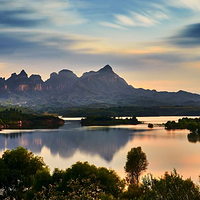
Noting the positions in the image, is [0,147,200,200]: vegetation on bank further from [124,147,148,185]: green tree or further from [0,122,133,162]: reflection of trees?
[0,122,133,162]: reflection of trees

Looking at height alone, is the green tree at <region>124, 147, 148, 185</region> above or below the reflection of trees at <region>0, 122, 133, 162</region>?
above

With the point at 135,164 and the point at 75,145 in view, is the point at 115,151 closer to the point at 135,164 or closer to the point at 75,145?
the point at 75,145

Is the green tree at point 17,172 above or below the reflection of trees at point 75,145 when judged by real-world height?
above

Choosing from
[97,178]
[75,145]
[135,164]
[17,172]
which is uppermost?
[97,178]

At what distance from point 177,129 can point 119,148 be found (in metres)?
A: 61.4

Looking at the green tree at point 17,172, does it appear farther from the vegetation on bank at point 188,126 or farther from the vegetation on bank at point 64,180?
the vegetation on bank at point 188,126

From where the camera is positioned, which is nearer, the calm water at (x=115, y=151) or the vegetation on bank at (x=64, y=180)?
the vegetation on bank at (x=64, y=180)

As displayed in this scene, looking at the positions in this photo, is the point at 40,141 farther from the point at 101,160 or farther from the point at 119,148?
the point at 101,160

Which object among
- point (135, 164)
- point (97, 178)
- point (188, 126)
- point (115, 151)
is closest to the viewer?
point (97, 178)

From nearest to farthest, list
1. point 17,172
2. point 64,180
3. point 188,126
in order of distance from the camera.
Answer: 1. point 64,180
2. point 17,172
3. point 188,126

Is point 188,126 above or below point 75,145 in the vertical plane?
above

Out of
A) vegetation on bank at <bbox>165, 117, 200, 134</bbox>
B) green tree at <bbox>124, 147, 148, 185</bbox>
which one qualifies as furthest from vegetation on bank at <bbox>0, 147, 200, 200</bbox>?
vegetation on bank at <bbox>165, 117, 200, 134</bbox>

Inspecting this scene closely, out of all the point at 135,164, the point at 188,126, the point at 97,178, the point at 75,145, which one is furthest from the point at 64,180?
the point at 188,126

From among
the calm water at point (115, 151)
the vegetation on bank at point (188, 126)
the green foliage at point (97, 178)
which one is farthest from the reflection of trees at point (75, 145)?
the green foliage at point (97, 178)
